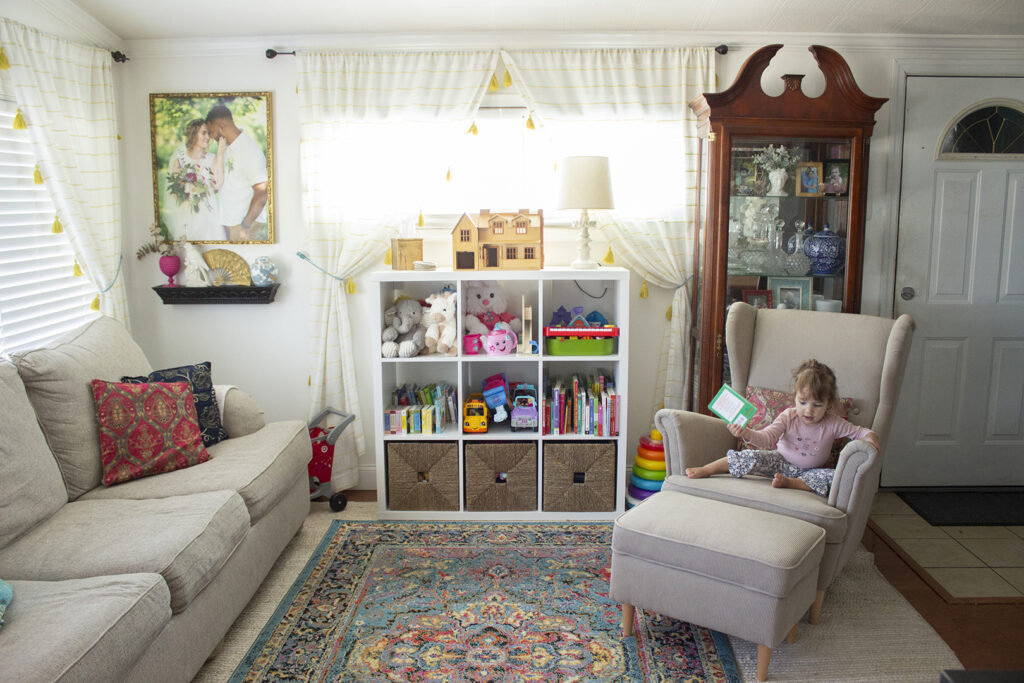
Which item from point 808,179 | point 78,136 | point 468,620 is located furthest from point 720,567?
point 78,136

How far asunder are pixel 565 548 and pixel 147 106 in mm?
2837

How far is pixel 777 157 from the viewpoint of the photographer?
3.29 metres

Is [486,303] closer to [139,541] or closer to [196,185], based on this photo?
[196,185]

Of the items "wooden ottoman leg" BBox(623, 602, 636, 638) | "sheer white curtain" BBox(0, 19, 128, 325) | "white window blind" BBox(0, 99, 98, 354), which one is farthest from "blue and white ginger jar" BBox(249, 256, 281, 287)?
"wooden ottoman leg" BBox(623, 602, 636, 638)

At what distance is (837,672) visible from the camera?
224 centimetres

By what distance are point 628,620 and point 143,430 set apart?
179cm

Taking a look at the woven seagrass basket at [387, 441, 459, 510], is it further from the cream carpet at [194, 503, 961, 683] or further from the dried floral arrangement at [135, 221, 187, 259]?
the dried floral arrangement at [135, 221, 187, 259]

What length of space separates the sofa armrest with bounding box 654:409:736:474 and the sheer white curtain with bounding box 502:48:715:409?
3.21ft

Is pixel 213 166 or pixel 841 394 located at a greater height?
pixel 213 166

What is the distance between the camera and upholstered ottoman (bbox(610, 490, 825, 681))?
213cm

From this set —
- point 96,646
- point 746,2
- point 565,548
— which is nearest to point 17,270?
point 96,646

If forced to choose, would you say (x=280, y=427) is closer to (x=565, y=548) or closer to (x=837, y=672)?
(x=565, y=548)

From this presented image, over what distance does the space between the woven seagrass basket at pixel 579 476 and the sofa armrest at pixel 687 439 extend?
57cm

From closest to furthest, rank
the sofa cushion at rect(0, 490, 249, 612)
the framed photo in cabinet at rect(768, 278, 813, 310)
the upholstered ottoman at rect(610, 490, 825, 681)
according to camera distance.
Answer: the sofa cushion at rect(0, 490, 249, 612) < the upholstered ottoman at rect(610, 490, 825, 681) < the framed photo in cabinet at rect(768, 278, 813, 310)
